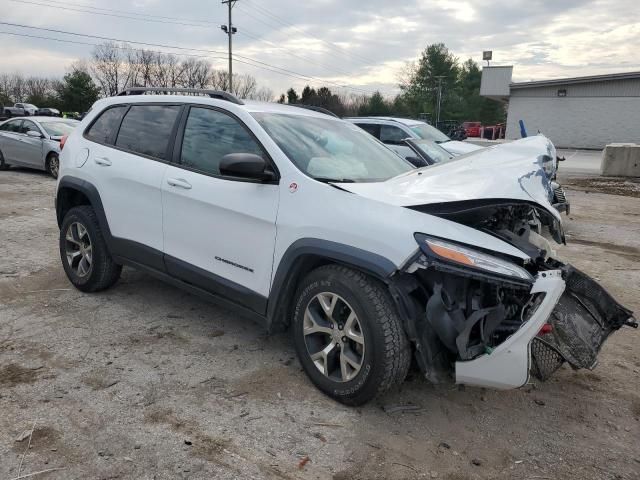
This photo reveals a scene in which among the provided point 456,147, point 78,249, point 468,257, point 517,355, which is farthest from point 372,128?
point 517,355

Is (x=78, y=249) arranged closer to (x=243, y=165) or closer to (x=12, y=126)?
(x=243, y=165)

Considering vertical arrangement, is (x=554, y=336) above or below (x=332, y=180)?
below

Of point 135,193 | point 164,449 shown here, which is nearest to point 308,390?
point 164,449

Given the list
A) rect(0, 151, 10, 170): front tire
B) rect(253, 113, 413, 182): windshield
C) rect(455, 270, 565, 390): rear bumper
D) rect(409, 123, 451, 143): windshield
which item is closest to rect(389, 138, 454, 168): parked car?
rect(409, 123, 451, 143): windshield

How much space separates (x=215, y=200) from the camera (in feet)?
11.6

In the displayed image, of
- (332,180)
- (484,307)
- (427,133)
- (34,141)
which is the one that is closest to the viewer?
(484,307)

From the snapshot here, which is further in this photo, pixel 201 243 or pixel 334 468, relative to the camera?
pixel 201 243

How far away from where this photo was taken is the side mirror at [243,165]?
123 inches

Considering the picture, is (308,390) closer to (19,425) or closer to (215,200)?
(215,200)

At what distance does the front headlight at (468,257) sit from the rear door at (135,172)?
224 cm

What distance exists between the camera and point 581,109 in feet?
112

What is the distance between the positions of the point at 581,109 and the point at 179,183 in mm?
36554

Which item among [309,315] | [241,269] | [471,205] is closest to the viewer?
[471,205]

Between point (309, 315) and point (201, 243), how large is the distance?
1064 mm
